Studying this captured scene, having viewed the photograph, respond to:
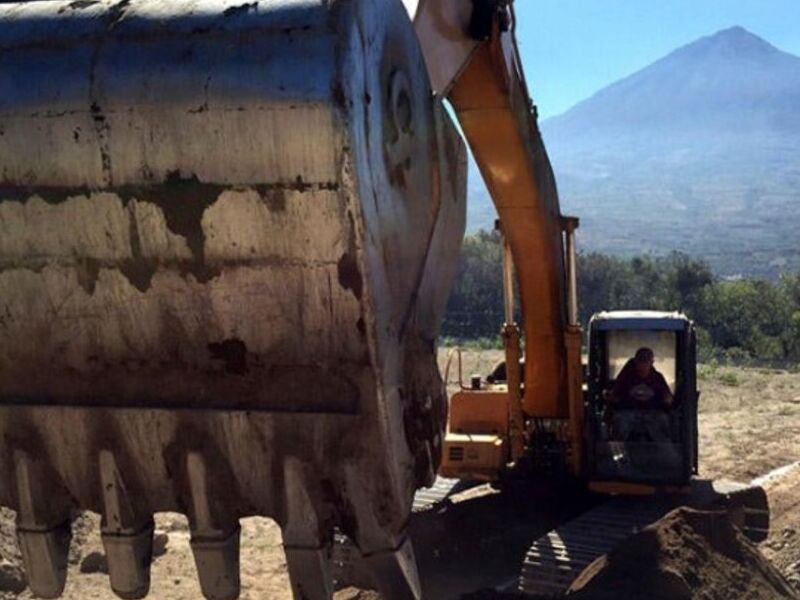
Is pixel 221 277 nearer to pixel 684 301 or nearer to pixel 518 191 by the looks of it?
pixel 518 191

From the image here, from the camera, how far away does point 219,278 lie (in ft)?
9.91

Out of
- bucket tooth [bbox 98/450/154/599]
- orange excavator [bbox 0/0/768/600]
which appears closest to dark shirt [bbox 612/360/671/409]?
orange excavator [bbox 0/0/768/600]

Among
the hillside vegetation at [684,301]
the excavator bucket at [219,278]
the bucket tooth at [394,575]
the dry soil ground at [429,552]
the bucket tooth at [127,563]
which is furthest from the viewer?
the hillside vegetation at [684,301]

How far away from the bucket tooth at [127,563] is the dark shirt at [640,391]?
5.26 metres

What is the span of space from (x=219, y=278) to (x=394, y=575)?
96 centimetres

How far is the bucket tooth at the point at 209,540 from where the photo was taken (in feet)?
10.2

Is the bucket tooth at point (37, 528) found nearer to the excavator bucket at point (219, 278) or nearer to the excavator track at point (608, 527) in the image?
the excavator bucket at point (219, 278)

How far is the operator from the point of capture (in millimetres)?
7859

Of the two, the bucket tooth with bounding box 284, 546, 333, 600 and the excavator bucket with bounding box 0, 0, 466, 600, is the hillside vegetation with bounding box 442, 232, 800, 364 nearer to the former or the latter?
the excavator bucket with bounding box 0, 0, 466, 600

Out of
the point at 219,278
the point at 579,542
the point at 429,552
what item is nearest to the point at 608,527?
the point at 579,542

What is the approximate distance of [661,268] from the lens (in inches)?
2219

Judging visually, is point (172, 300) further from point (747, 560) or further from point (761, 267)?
point (761, 267)

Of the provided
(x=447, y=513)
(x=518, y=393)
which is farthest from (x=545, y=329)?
(x=447, y=513)

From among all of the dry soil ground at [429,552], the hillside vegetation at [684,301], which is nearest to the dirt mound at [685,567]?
the dry soil ground at [429,552]
